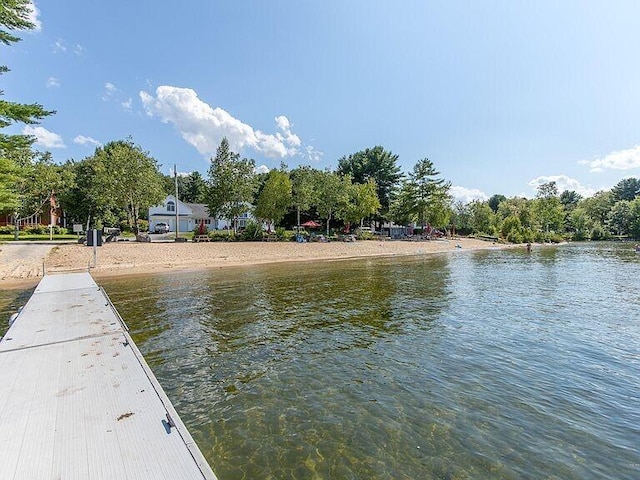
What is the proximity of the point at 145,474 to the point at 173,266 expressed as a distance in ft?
73.2

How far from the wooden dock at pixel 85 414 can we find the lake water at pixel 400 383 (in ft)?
3.50

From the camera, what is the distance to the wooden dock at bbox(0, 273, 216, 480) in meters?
2.97

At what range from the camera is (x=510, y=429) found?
16.5 ft

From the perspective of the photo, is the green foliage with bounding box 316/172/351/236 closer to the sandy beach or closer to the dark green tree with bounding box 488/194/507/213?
the sandy beach

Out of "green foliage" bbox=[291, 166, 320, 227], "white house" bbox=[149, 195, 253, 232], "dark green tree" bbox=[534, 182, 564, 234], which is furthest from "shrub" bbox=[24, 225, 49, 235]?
"dark green tree" bbox=[534, 182, 564, 234]

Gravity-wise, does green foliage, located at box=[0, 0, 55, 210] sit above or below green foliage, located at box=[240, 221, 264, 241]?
above

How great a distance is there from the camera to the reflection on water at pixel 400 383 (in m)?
4.39

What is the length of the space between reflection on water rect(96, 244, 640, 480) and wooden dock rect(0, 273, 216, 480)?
1.08m

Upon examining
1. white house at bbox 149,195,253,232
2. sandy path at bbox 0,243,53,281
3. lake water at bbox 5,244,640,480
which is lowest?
lake water at bbox 5,244,640,480

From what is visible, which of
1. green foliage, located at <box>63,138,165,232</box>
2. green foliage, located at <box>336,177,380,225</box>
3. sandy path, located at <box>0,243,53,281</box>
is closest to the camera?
sandy path, located at <box>0,243,53,281</box>

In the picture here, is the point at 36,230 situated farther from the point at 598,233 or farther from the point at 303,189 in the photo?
the point at 598,233

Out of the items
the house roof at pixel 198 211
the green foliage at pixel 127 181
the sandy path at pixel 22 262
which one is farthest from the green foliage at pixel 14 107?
the house roof at pixel 198 211

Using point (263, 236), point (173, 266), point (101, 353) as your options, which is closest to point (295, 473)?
point (101, 353)

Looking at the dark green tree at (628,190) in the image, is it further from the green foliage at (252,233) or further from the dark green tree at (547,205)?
the green foliage at (252,233)
